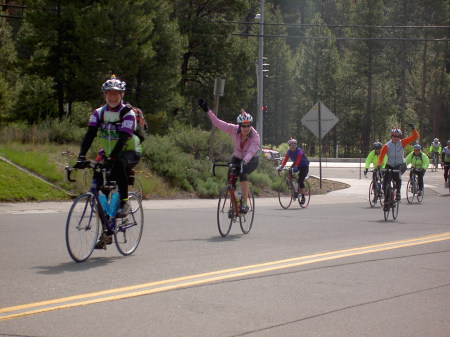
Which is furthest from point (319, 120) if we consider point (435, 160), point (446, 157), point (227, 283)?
point (435, 160)

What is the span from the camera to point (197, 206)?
700 inches

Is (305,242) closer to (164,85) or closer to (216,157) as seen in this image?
(216,157)

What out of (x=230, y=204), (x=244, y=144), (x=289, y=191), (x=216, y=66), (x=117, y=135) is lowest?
(x=289, y=191)

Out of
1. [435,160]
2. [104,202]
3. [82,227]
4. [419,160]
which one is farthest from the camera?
[435,160]

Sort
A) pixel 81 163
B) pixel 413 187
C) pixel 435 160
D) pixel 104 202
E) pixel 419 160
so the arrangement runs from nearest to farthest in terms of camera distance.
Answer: pixel 81 163
pixel 104 202
pixel 413 187
pixel 419 160
pixel 435 160

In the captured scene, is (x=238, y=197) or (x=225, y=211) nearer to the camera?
(x=225, y=211)

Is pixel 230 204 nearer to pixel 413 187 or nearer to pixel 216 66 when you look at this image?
pixel 413 187

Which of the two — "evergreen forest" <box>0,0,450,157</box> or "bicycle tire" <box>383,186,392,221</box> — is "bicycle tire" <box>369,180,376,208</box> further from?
"evergreen forest" <box>0,0,450,157</box>

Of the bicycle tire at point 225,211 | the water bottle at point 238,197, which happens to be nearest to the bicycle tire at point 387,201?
the water bottle at point 238,197

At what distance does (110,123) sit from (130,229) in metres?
1.41

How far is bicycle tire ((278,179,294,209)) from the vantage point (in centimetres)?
1942

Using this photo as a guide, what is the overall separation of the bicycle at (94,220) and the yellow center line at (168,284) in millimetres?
1271

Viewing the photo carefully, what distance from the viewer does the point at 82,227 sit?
828 centimetres

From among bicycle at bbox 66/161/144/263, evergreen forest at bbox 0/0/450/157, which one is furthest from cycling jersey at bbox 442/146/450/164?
bicycle at bbox 66/161/144/263
